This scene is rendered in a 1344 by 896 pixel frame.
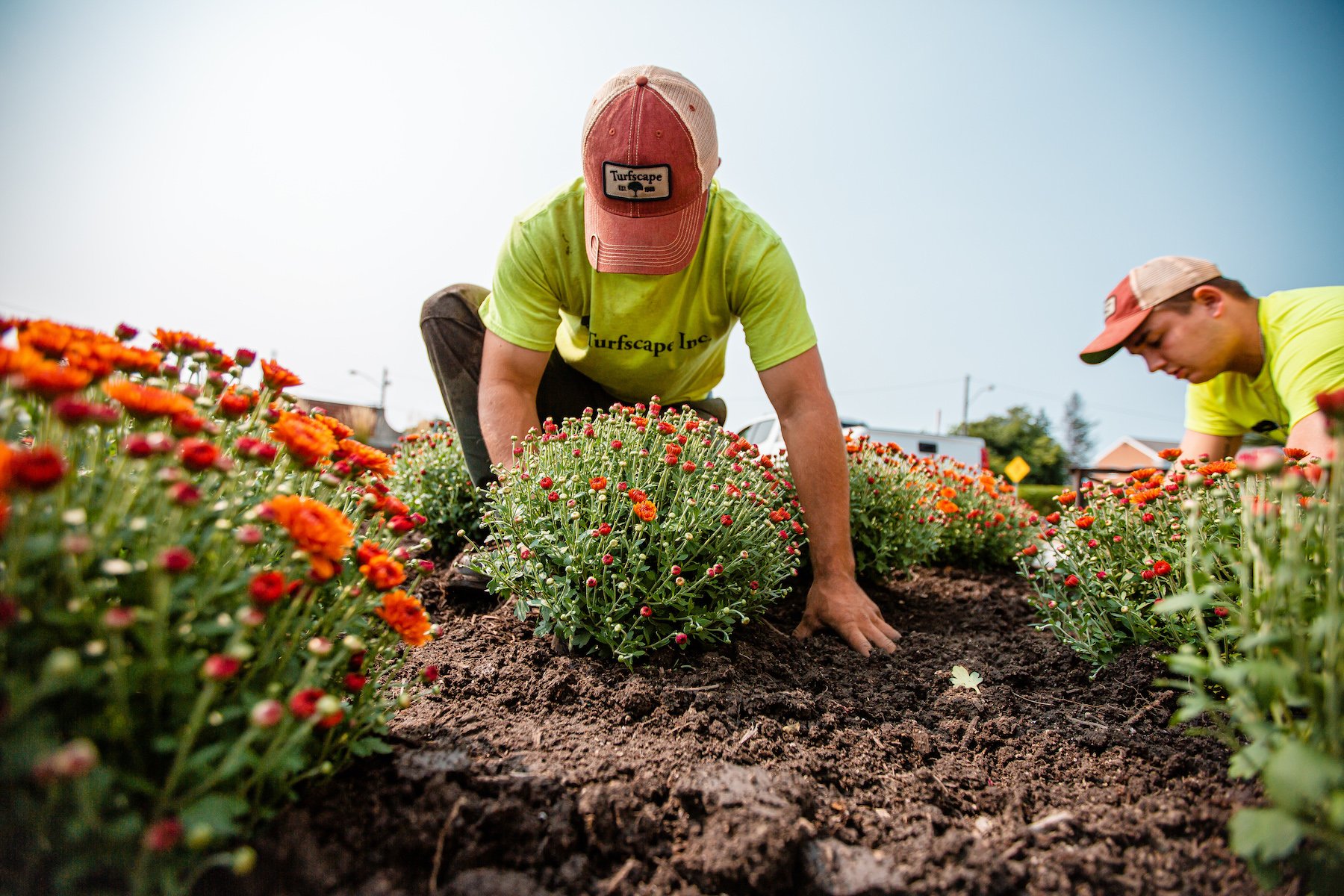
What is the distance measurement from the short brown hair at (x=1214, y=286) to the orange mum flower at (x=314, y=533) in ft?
10.8

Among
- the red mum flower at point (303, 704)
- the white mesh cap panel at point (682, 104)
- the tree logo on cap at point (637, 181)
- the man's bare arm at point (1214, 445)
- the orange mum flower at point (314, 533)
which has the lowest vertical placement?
the red mum flower at point (303, 704)

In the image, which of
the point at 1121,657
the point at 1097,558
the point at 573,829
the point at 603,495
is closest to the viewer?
the point at 573,829

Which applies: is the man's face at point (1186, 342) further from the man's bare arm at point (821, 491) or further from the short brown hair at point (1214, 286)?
the man's bare arm at point (821, 491)

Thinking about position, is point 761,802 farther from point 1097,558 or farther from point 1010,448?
point 1010,448

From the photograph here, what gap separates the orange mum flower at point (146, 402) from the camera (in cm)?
97

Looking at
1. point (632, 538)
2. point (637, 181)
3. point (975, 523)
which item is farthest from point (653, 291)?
point (975, 523)

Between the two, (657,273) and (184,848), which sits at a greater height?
(657,273)

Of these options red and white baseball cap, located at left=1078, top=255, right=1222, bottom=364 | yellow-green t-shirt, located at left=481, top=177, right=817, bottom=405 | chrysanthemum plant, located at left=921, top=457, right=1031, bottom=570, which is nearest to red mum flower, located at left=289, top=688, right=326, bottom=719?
yellow-green t-shirt, located at left=481, top=177, right=817, bottom=405

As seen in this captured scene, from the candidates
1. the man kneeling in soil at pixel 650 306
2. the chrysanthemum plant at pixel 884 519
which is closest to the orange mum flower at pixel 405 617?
the man kneeling in soil at pixel 650 306

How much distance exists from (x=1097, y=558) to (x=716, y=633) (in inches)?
51.6

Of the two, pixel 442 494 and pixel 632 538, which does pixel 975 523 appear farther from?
pixel 442 494

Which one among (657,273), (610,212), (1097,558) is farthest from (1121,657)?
(610,212)

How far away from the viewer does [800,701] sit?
1.83 meters

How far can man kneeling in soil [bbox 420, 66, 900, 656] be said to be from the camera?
2.33m
